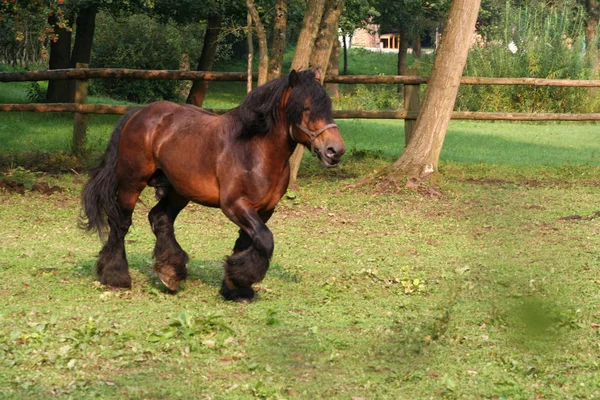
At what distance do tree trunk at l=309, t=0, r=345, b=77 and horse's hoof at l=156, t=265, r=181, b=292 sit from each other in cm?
647

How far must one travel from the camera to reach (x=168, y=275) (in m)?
7.39

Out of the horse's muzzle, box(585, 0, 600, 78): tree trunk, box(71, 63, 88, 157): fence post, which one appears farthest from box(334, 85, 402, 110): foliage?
the horse's muzzle

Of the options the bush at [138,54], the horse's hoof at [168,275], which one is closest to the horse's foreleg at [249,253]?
the horse's hoof at [168,275]

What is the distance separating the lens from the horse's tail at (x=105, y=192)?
25.0 feet

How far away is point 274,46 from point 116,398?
9.36 m

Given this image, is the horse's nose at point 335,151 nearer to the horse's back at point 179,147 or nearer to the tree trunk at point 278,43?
the horse's back at point 179,147

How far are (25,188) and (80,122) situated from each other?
267cm

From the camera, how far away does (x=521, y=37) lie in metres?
30.2

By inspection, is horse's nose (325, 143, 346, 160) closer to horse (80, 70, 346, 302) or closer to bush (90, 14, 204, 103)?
horse (80, 70, 346, 302)

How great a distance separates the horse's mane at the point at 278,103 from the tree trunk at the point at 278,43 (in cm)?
656

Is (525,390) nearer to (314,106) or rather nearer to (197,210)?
(314,106)

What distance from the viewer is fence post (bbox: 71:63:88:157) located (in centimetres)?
1503

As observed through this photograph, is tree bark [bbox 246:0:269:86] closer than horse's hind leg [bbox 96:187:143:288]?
No

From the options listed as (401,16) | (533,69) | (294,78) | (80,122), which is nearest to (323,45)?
(80,122)
